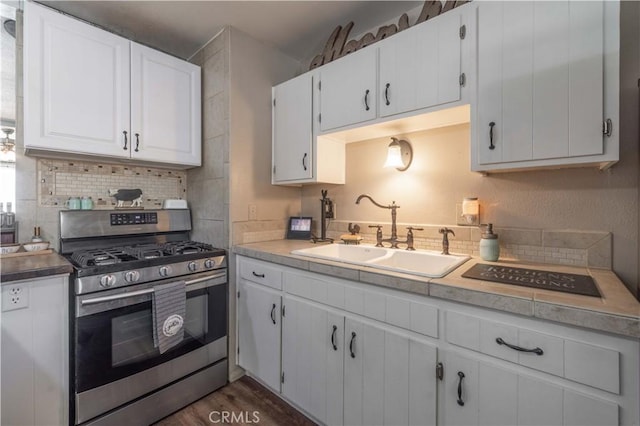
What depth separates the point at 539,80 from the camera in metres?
1.23

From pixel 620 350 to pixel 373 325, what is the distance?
80 centimetres

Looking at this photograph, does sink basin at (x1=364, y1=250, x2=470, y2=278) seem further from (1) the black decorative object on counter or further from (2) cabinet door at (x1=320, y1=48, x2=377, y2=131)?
(2) cabinet door at (x1=320, y1=48, x2=377, y2=131)

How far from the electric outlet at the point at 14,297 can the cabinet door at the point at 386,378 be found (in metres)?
1.48

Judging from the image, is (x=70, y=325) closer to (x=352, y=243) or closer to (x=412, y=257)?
(x=352, y=243)

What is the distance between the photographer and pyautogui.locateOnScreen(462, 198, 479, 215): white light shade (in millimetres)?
1619

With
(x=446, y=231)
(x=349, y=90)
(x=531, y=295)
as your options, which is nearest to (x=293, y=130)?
(x=349, y=90)

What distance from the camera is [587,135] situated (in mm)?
1146

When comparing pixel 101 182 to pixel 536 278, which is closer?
pixel 536 278

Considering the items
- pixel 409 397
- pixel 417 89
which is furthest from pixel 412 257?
pixel 417 89

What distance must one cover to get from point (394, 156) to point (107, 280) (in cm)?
177

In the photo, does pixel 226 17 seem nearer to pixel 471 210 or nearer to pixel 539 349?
pixel 471 210

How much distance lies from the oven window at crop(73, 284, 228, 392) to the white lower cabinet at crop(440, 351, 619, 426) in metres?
1.45

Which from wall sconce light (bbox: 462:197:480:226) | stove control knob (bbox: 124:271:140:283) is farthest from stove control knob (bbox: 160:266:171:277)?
wall sconce light (bbox: 462:197:480:226)

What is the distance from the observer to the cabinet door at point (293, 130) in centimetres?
210
